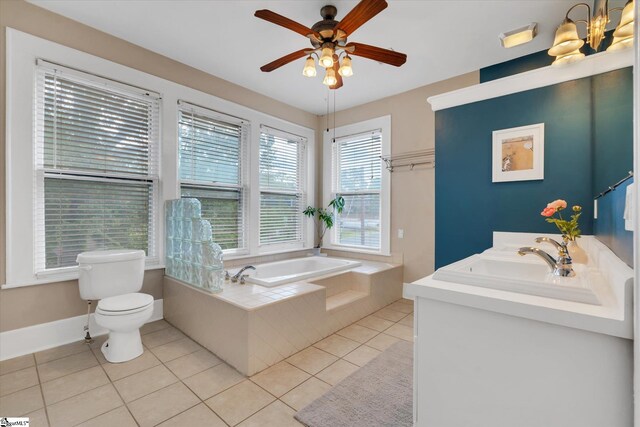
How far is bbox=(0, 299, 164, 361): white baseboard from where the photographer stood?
2.17 metres

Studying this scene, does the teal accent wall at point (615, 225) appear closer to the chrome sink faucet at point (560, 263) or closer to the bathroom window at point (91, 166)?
the chrome sink faucet at point (560, 263)

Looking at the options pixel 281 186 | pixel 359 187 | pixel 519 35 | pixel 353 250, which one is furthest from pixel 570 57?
pixel 281 186

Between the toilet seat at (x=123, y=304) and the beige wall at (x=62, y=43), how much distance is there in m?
0.52

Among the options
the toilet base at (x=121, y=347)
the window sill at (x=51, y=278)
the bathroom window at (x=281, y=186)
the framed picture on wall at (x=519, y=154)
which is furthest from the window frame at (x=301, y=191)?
the framed picture on wall at (x=519, y=154)

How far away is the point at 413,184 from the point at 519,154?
143 cm

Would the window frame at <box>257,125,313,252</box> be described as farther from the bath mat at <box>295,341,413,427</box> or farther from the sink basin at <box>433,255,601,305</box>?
the sink basin at <box>433,255,601,305</box>

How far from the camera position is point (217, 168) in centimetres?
345

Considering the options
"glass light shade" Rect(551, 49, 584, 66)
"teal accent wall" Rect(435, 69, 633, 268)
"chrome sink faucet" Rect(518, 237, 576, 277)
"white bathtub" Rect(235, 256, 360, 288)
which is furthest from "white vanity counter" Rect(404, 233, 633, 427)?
"white bathtub" Rect(235, 256, 360, 288)

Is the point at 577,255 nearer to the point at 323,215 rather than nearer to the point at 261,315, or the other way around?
the point at 261,315

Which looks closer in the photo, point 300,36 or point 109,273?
point 109,273

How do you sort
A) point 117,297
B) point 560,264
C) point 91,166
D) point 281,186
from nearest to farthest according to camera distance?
point 560,264, point 117,297, point 91,166, point 281,186

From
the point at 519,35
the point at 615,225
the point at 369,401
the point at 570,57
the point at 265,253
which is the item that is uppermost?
the point at 519,35

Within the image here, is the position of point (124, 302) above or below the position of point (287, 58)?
below

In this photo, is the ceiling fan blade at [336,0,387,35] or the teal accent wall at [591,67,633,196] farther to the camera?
the ceiling fan blade at [336,0,387,35]
